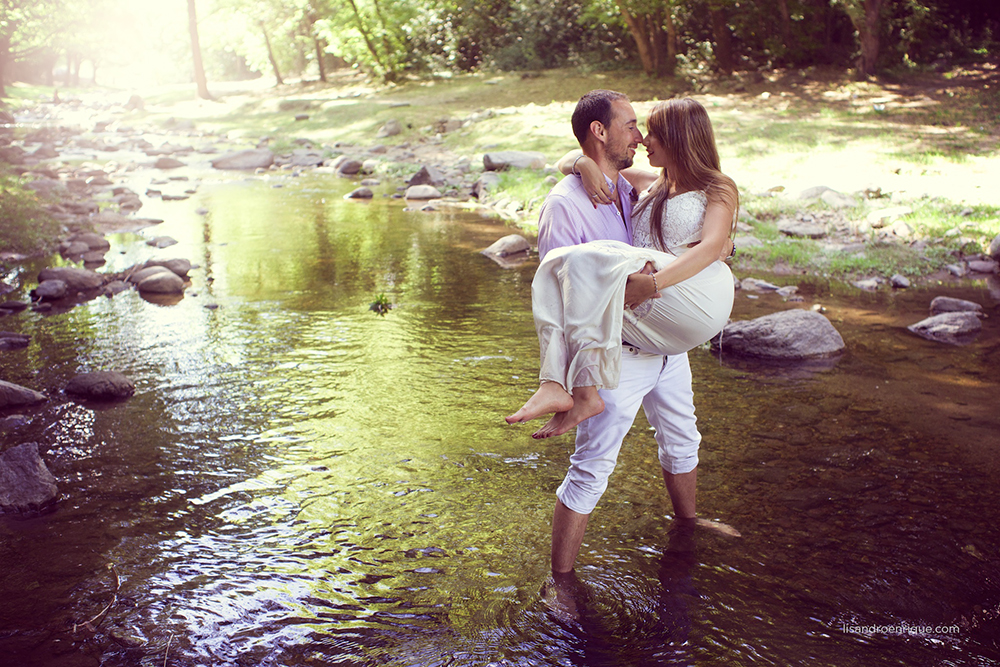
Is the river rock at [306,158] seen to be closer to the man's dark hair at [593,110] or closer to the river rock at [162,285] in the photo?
the river rock at [162,285]

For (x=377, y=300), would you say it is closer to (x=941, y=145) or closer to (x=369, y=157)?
(x=941, y=145)

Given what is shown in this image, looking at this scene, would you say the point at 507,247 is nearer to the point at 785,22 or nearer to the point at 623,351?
the point at 623,351

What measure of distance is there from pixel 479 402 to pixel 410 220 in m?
8.35

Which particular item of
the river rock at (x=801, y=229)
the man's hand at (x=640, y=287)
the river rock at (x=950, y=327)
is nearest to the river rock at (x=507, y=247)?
the river rock at (x=801, y=229)

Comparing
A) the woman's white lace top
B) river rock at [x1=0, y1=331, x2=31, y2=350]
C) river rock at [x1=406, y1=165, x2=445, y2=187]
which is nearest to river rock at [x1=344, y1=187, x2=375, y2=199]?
river rock at [x1=406, y1=165, x2=445, y2=187]

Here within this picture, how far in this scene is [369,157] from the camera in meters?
20.9

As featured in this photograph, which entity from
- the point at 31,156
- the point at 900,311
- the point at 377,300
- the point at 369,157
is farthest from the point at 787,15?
the point at 31,156

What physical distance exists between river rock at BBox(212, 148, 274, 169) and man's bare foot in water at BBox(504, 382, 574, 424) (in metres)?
20.1

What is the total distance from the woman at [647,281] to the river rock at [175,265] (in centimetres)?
813

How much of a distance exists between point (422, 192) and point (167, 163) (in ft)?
33.0

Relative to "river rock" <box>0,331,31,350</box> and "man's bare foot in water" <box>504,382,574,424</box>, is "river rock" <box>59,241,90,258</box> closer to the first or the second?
"river rock" <box>0,331,31,350</box>

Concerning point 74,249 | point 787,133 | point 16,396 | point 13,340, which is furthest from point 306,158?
point 16,396

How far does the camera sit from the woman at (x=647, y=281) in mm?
3031

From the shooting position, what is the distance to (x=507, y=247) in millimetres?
11195
